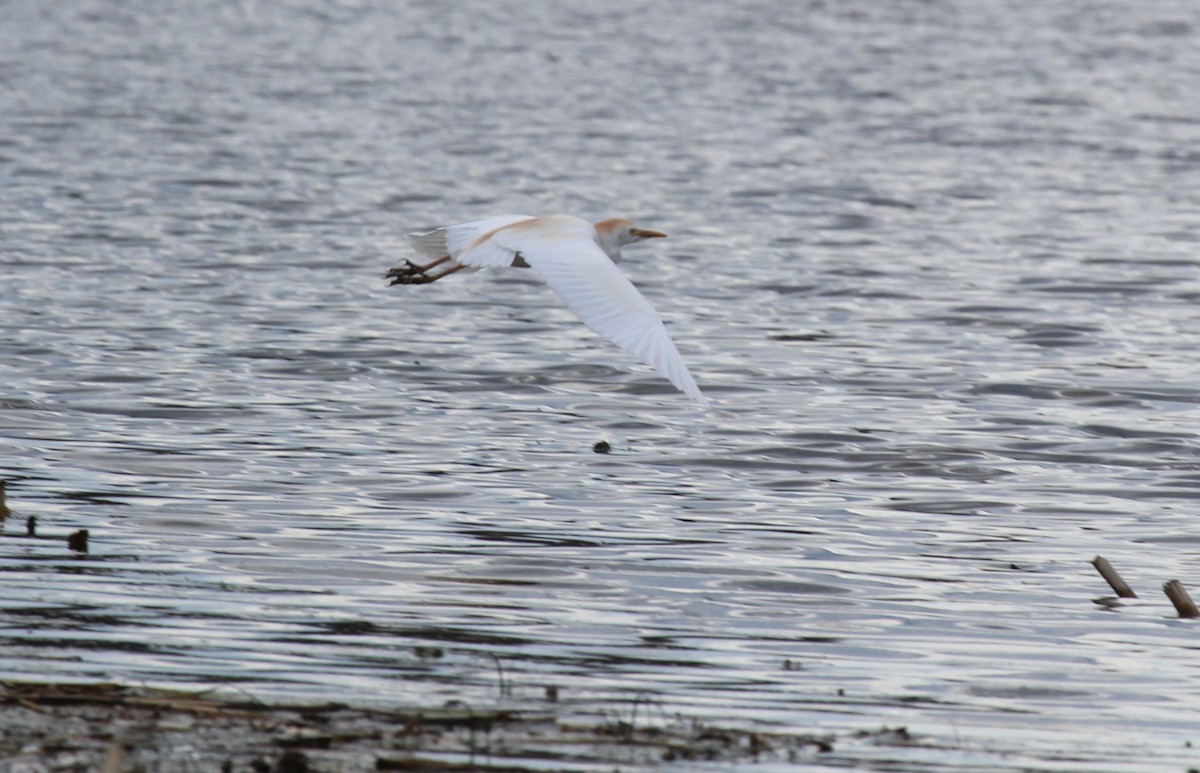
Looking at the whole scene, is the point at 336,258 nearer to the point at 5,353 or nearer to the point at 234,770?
the point at 5,353

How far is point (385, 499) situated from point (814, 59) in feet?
85.9

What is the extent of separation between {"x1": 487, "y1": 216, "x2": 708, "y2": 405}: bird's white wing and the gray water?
97 cm

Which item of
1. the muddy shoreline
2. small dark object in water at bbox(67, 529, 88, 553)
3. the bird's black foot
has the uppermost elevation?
the bird's black foot

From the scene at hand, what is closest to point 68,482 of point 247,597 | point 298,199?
point 247,597

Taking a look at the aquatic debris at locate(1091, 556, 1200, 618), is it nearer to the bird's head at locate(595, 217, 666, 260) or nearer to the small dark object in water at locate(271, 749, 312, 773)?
the bird's head at locate(595, 217, 666, 260)

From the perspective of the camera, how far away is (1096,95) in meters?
30.6

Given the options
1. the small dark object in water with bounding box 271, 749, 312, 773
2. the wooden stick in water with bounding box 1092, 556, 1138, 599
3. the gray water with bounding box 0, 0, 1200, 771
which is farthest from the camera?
the wooden stick in water with bounding box 1092, 556, 1138, 599

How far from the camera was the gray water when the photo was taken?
23.7 ft

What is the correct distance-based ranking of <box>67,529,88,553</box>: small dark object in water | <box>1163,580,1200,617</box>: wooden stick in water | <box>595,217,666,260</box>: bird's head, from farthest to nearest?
<box>595,217,666,260</box>: bird's head < <box>67,529,88,553</box>: small dark object in water < <box>1163,580,1200,617</box>: wooden stick in water

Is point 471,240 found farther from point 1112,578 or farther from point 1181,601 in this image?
point 1181,601

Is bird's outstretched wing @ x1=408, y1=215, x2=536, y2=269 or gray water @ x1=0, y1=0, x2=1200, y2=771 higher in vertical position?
bird's outstretched wing @ x1=408, y1=215, x2=536, y2=269

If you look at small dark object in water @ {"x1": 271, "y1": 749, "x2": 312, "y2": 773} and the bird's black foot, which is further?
the bird's black foot

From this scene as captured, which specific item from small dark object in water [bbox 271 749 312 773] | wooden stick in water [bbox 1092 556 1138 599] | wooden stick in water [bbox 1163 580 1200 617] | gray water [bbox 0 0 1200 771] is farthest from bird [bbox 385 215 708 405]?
small dark object in water [bbox 271 749 312 773]

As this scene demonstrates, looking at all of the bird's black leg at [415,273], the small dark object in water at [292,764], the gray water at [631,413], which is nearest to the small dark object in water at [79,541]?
the gray water at [631,413]
